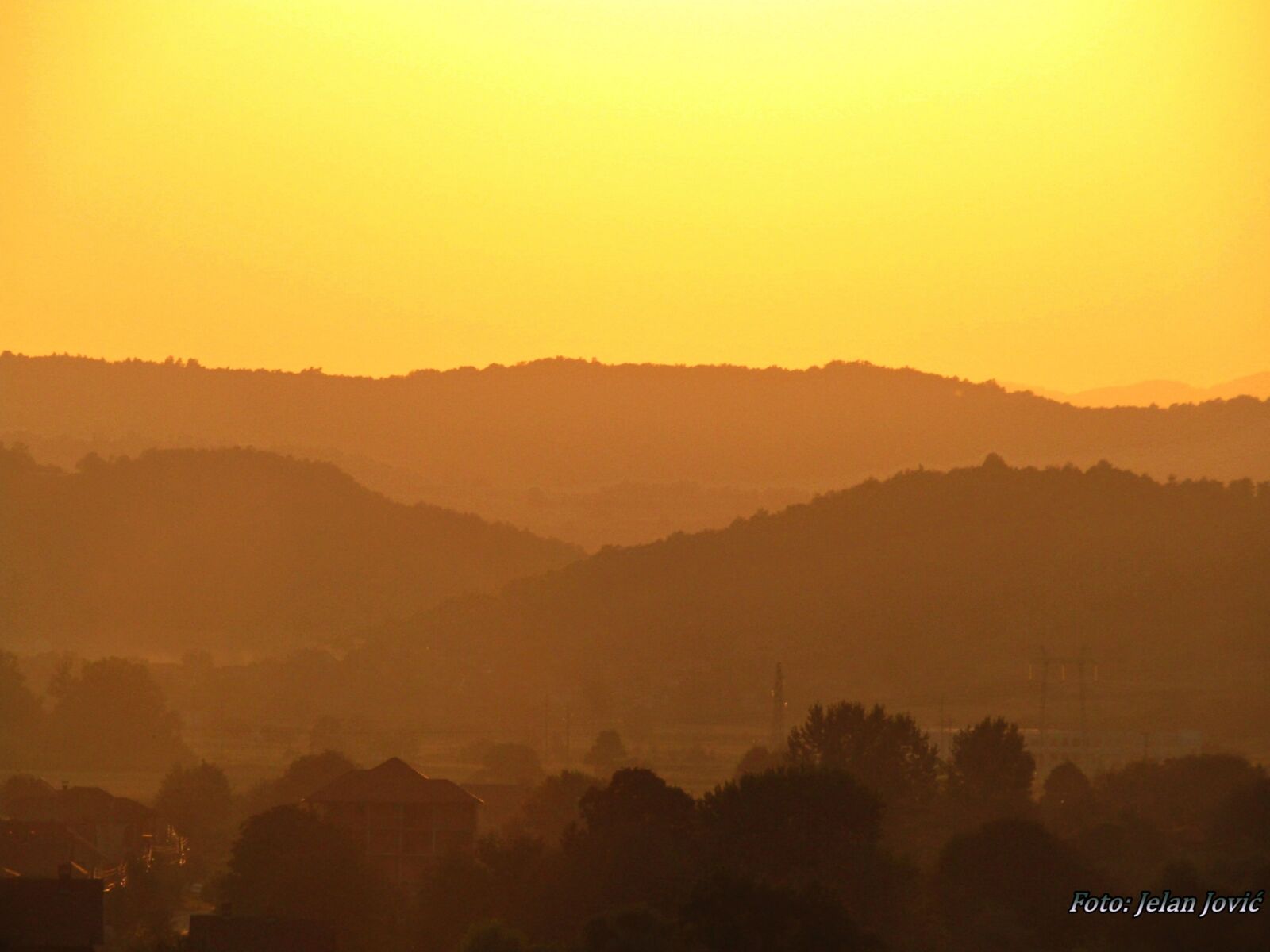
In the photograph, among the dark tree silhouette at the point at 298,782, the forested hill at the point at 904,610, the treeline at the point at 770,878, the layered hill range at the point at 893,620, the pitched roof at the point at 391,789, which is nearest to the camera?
the treeline at the point at 770,878

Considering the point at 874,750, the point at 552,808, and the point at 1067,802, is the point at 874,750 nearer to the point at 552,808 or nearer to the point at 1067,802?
the point at 1067,802

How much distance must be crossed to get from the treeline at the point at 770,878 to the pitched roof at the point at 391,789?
8.07 m

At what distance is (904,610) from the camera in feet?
566

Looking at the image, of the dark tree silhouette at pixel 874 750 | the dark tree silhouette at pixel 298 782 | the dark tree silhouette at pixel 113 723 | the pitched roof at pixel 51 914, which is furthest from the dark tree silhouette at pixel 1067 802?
the dark tree silhouette at pixel 113 723

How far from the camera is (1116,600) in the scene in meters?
170

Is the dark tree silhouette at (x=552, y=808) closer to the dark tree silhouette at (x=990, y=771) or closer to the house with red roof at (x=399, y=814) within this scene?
the house with red roof at (x=399, y=814)

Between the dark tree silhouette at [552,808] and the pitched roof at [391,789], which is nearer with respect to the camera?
the dark tree silhouette at [552,808]

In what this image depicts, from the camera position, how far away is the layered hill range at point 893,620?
470ft

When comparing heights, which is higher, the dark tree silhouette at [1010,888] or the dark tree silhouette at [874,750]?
the dark tree silhouette at [874,750]

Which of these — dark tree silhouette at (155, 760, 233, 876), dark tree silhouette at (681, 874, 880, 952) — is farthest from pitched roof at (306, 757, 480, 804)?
dark tree silhouette at (681, 874, 880, 952)

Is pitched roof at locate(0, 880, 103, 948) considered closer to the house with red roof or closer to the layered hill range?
the house with red roof

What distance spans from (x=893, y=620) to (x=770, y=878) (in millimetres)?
126032

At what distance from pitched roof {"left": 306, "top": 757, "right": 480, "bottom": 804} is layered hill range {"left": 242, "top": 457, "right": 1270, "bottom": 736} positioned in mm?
64578

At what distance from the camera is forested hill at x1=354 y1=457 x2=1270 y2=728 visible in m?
149
